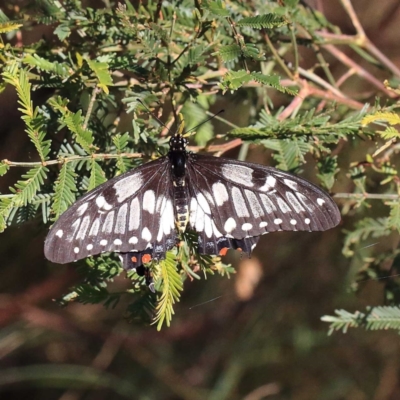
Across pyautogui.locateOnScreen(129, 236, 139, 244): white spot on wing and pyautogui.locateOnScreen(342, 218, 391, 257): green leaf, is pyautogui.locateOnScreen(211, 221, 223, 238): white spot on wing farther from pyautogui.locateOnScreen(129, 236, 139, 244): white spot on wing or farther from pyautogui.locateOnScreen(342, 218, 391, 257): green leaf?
pyautogui.locateOnScreen(342, 218, 391, 257): green leaf

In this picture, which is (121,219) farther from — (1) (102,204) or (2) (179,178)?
(2) (179,178)

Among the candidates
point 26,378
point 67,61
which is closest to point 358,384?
point 26,378

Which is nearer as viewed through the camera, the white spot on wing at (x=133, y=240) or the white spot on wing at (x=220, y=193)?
the white spot on wing at (x=133, y=240)

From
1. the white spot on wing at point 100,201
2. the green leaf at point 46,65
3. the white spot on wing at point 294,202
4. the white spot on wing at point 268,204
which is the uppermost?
the green leaf at point 46,65

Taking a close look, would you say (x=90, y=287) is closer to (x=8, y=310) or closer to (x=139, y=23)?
(x=139, y=23)

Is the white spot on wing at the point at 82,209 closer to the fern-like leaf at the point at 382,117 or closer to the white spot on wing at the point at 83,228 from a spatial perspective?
the white spot on wing at the point at 83,228

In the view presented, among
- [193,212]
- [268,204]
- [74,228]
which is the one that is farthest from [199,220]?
[74,228]

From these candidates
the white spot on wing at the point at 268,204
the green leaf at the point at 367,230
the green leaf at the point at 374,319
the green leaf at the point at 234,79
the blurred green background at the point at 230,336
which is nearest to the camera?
the green leaf at the point at 234,79

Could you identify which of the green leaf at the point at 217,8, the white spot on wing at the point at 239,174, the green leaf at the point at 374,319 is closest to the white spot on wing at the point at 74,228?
the white spot on wing at the point at 239,174
